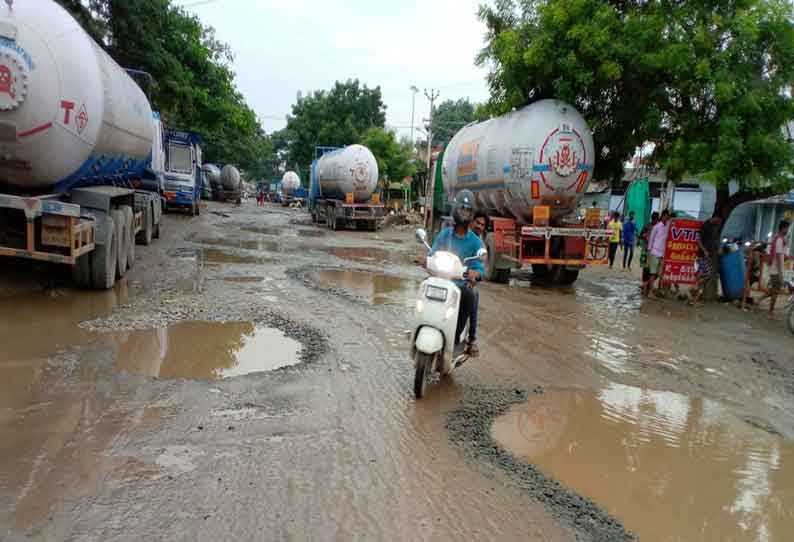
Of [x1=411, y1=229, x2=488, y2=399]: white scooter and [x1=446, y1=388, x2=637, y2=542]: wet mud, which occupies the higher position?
[x1=411, y1=229, x2=488, y2=399]: white scooter

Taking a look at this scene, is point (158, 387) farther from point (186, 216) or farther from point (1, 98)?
point (186, 216)

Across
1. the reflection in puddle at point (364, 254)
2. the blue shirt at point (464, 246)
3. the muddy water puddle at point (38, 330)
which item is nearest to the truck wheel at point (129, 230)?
the muddy water puddle at point (38, 330)

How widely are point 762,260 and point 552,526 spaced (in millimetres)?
9554

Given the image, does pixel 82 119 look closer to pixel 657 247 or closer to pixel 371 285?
pixel 371 285

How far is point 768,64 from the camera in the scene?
9.78 meters

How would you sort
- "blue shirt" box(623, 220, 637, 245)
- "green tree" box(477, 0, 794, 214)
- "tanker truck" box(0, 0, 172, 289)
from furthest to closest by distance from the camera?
"blue shirt" box(623, 220, 637, 245)
"green tree" box(477, 0, 794, 214)
"tanker truck" box(0, 0, 172, 289)

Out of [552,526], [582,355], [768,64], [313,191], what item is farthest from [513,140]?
[313,191]

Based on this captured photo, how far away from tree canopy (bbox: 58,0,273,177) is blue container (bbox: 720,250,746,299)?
15608 millimetres

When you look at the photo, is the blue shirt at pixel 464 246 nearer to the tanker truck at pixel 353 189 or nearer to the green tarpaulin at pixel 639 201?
the green tarpaulin at pixel 639 201

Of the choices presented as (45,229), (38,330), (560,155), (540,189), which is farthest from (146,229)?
(560,155)

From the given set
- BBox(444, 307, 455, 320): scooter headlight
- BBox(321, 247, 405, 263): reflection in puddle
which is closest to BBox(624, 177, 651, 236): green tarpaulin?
BBox(321, 247, 405, 263): reflection in puddle

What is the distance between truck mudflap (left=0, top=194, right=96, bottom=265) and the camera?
6.92 m

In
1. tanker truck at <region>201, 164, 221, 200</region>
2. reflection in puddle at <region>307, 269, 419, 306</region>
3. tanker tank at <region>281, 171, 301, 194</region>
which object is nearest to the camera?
reflection in puddle at <region>307, 269, 419, 306</region>

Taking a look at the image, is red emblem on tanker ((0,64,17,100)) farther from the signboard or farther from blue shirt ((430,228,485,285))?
the signboard
